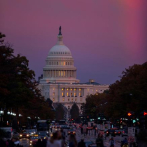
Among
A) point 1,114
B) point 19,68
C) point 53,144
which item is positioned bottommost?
A: point 53,144

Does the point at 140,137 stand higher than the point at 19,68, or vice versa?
the point at 19,68

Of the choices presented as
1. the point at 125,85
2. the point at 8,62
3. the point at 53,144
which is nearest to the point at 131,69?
the point at 125,85

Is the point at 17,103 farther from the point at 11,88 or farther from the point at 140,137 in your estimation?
the point at 140,137

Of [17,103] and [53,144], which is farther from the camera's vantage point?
[17,103]

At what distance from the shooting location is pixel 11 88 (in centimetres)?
7738

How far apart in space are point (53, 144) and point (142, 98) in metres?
59.0

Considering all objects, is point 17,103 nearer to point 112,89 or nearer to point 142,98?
point 142,98

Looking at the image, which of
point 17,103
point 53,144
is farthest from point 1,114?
point 53,144

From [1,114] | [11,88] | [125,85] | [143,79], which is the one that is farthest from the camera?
[125,85]

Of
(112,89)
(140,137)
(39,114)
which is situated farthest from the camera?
(39,114)

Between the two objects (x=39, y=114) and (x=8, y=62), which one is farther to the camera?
(x=39, y=114)

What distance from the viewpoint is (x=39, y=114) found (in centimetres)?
14038

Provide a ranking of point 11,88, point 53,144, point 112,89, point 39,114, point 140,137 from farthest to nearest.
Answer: point 39,114, point 112,89, point 11,88, point 140,137, point 53,144

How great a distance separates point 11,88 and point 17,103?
4.00m
